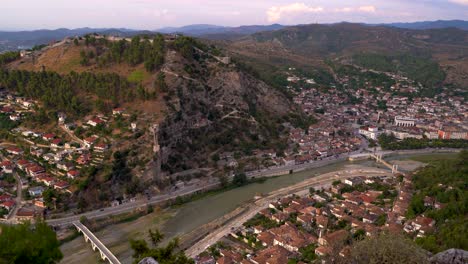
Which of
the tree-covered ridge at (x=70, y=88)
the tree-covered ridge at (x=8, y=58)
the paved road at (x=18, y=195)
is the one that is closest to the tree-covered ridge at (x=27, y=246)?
the paved road at (x=18, y=195)

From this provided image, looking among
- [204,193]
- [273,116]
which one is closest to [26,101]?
[204,193]

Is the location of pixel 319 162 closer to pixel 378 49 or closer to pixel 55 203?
pixel 55 203

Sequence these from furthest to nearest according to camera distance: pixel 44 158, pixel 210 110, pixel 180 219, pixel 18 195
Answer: pixel 210 110 < pixel 44 158 < pixel 18 195 < pixel 180 219

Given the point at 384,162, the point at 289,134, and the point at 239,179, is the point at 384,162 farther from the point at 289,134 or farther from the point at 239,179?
the point at 239,179

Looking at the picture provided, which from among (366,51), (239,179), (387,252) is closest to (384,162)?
(239,179)

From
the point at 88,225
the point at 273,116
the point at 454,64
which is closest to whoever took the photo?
the point at 88,225

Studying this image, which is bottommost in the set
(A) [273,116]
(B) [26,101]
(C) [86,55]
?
(A) [273,116]
